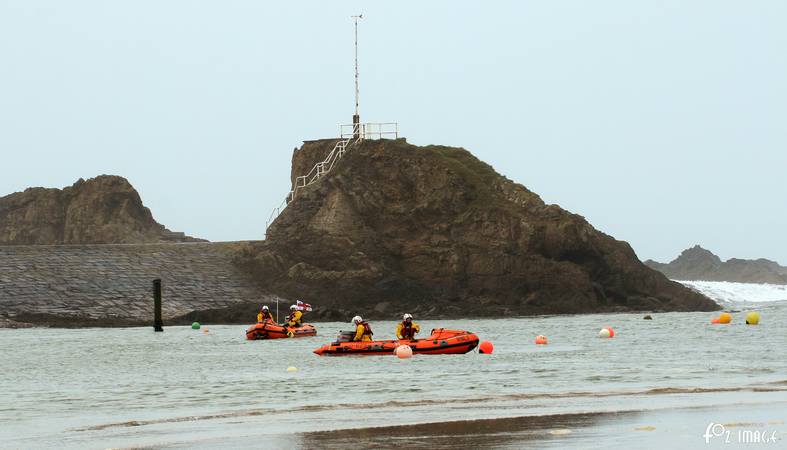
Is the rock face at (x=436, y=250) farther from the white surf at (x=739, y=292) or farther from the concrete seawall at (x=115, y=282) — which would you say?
the white surf at (x=739, y=292)

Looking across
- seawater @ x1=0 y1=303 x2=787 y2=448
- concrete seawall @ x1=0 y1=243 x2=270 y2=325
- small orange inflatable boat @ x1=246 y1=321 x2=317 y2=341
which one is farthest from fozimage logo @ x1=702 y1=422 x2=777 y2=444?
concrete seawall @ x1=0 y1=243 x2=270 y2=325

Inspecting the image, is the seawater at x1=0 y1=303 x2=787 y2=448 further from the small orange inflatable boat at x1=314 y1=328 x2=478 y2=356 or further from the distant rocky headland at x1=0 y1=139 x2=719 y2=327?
the distant rocky headland at x1=0 y1=139 x2=719 y2=327

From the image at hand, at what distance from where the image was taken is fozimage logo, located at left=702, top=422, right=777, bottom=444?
20.9 m

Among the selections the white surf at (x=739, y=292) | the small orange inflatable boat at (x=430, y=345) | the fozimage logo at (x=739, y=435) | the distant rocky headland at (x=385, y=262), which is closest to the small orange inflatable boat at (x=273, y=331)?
the small orange inflatable boat at (x=430, y=345)

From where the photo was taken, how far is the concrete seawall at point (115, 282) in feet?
311

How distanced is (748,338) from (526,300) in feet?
143

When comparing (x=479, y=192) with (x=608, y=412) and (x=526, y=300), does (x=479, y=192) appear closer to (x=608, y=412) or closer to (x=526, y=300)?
(x=526, y=300)

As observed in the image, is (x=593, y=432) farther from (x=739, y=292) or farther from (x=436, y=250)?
(x=739, y=292)

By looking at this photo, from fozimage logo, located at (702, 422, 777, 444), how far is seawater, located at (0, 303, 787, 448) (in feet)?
15.4

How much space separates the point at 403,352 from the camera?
50.1 meters

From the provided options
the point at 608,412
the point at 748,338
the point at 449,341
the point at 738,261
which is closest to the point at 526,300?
the point at 748,338

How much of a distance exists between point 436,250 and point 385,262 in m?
4.18

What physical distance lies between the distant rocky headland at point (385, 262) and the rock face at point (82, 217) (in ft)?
64.1

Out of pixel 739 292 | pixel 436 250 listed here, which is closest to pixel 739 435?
pixel 436 250
